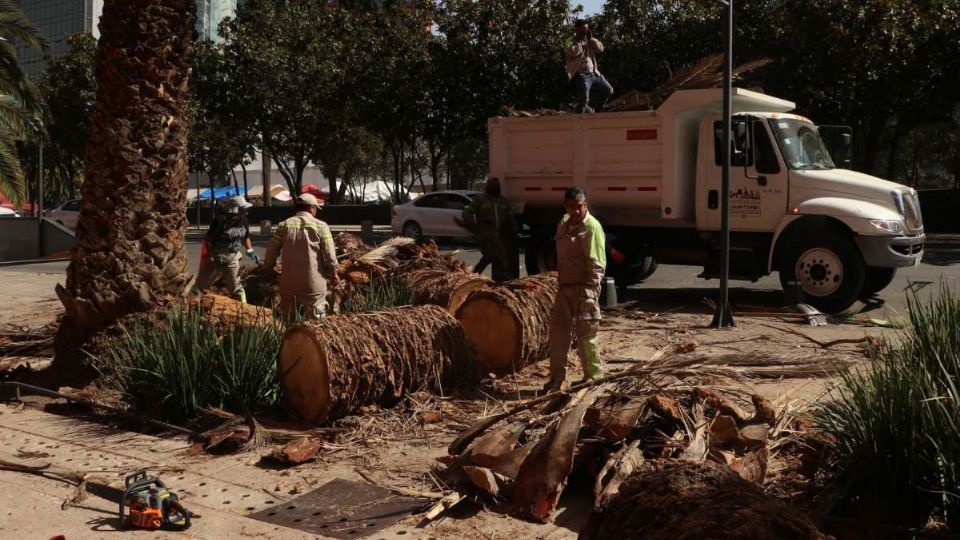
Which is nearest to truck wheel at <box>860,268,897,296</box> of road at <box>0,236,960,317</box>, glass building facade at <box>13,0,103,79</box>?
road at <box>0,236,960,317</box>

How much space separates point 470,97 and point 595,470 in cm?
2617

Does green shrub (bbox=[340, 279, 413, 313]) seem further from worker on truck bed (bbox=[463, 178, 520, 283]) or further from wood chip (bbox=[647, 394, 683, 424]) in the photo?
wood chip (bbox=[647, 394, 683, 424])

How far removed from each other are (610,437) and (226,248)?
7.22 meters

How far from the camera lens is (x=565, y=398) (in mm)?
6352

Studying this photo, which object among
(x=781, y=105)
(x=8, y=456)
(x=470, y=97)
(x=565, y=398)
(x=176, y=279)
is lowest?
(x=8, y=456)

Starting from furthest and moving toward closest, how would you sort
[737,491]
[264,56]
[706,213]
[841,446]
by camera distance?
1. [264,56]
2. [706,213]
3. [841,446]
4. [737,491]

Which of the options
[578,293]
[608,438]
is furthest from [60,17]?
[608,438]

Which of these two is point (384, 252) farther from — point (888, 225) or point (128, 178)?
point (888, 225)

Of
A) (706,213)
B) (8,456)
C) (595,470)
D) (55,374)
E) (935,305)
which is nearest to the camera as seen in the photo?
(595,470)

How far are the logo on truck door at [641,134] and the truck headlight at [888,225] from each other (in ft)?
10.0

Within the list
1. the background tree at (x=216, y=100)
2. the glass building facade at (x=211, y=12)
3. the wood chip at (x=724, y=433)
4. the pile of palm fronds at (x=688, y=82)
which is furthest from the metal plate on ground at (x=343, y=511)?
the glass building facade at (x=211, y=12)

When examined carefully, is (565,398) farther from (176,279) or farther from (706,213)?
(706,213)

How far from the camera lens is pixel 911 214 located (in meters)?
13.0

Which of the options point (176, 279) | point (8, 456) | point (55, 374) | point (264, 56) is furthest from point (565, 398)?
point (264, 56)
